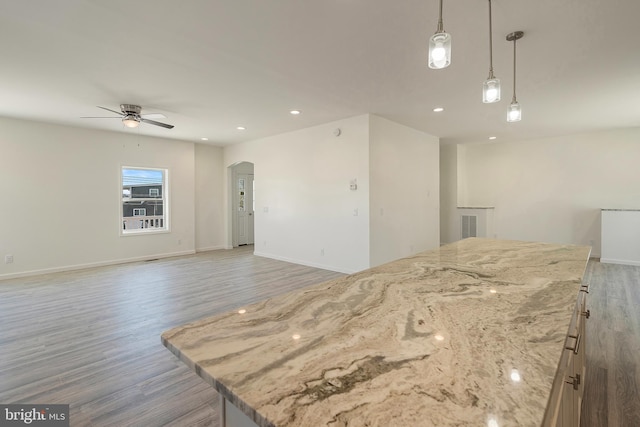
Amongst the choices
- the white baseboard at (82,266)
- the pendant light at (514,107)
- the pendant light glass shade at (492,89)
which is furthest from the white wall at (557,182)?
the white baseboard at (82,266)

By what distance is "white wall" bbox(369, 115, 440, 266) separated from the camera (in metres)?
4.95

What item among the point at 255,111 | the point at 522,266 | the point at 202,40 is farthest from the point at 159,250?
the point at 522,266

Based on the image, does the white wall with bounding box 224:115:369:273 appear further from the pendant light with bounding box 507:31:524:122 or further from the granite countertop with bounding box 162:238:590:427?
the granite countertop with bounding box 162:238:590:427

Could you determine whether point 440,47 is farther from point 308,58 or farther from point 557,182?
point 557,182

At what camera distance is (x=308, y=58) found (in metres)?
2.92

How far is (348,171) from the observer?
5.06 m

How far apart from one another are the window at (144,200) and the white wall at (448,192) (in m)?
6.81

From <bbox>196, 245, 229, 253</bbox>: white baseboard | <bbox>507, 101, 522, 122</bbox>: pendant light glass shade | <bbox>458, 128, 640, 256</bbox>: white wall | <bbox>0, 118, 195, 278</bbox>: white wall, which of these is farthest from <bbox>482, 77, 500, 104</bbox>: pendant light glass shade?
<bbox>196, 245, 229, 253</bbox>: white baseboard

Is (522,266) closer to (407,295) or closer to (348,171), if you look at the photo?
(407,295)

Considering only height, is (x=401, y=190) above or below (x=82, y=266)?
above

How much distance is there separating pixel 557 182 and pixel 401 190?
3.88 m

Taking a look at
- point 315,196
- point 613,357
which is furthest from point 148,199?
point 613,357

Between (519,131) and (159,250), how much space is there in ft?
26.4

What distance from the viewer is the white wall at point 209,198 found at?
749 cm
